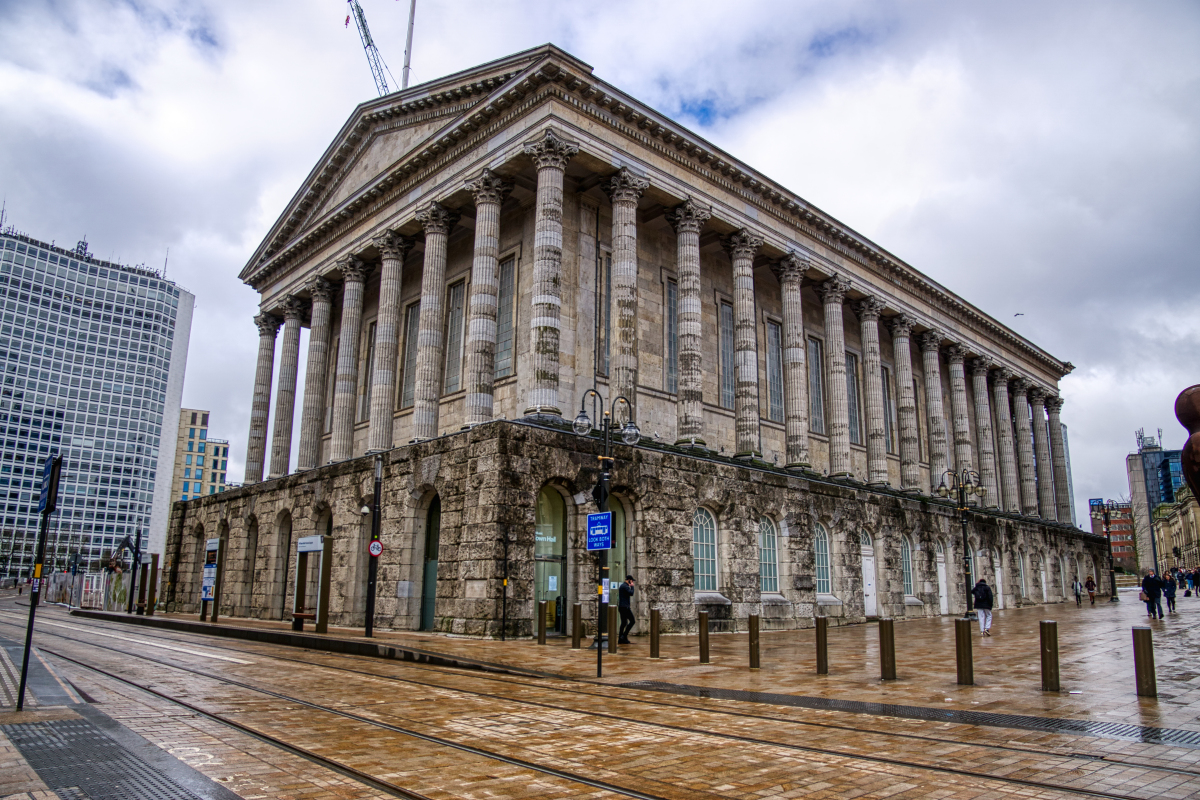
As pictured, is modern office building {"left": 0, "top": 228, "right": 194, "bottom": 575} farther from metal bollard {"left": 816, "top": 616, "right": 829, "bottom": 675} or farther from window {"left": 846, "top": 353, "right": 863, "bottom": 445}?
metal bollard {"left": 816, "top": 616, "right": 829, "bottom": 675}

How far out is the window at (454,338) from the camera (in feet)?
107

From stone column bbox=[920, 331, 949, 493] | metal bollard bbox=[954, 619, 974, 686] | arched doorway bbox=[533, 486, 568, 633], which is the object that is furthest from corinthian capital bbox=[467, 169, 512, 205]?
stone column bbox=[920, 331, 949, 493]

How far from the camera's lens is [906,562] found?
36.7 meters

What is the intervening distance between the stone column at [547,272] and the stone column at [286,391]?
62.9ft

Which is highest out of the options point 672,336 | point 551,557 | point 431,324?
point 672,336

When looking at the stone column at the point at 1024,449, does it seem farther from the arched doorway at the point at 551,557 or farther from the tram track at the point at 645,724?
the tram track at the point at 645,724

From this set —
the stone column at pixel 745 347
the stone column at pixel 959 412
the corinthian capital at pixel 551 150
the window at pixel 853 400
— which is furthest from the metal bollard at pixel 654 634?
the stone column at pixel 959 412

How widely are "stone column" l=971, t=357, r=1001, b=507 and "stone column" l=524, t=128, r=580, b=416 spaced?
3313 centimetres

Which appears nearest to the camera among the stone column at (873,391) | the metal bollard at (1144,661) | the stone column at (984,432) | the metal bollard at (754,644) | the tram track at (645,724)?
the tram track at (645,724)

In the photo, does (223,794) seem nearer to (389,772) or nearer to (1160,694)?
(389,772)

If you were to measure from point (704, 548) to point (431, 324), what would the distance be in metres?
13.1

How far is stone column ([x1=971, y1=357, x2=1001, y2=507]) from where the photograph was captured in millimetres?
48781

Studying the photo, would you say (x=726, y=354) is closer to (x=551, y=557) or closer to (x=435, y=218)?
(x=435, y=218)

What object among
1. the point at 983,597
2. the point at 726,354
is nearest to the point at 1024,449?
the point at 726,354
